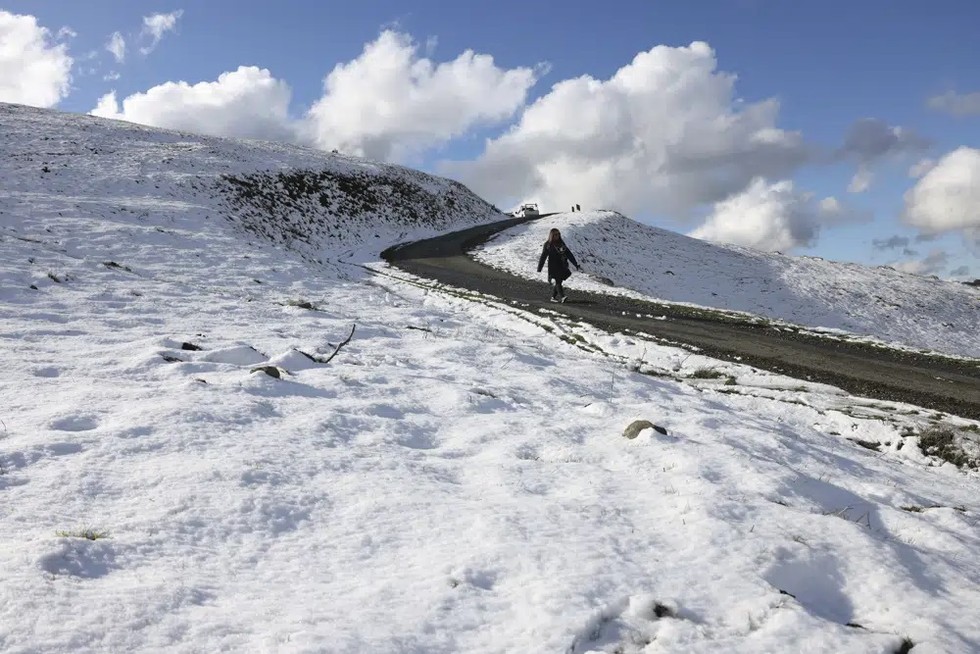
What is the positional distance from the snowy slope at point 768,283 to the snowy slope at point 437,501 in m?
16.7

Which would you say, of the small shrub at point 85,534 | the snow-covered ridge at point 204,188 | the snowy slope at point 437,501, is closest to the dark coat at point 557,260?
the snowy slope at point 437,501

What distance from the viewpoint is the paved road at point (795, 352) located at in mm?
8836

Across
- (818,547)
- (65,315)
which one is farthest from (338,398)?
(65,315)

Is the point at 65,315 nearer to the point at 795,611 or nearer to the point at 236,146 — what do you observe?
the point at 795,611

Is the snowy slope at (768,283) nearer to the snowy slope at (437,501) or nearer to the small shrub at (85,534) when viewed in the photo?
the snowy slope at (437,501)

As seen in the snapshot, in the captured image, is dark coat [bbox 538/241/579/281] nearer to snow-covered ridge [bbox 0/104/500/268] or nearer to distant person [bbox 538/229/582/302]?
distant person [bbox 538/229/582/302]

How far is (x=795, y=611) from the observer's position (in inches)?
130

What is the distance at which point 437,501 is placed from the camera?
444 centimetres

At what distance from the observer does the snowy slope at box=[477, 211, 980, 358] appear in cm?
2952

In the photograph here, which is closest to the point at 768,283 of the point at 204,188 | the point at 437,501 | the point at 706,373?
the point at 706,373

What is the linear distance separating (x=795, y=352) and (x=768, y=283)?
26.8 meters

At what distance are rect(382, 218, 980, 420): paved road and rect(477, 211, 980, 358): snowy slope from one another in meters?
7.91

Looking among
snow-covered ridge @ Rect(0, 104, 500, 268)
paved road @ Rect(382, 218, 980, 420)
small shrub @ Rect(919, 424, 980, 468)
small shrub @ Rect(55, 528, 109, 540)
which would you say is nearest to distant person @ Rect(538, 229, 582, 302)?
paved road @ Rect(382, 218, 980, 420)

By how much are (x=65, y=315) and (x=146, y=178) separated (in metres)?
22.3
